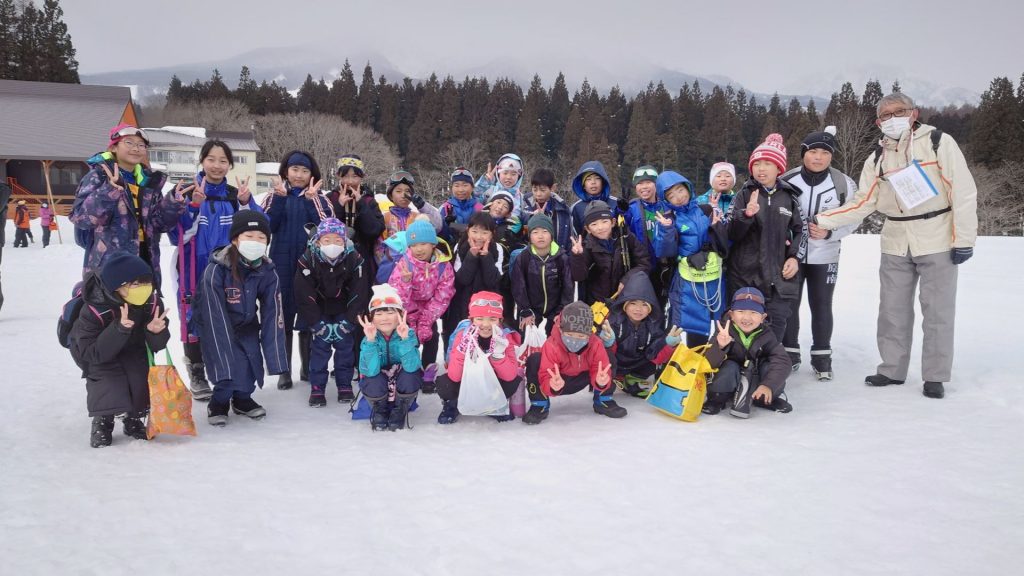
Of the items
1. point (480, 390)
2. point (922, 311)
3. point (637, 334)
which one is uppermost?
point (922, 311)

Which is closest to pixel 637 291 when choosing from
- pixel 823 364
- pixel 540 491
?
pixel 823 364

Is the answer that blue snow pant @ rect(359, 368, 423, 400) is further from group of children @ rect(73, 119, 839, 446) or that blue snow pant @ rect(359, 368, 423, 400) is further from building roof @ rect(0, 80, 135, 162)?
building roof @ rect(0, 80, 135, 162)

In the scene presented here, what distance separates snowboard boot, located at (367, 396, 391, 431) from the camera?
4.20 m

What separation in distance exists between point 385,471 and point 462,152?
49240mm

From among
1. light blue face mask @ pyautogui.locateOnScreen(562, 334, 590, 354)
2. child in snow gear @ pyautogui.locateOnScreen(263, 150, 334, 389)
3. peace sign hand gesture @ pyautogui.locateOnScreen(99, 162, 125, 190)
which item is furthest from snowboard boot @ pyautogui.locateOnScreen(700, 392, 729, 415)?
peace sign hand gesture @ pyautogui.locateOnScreen(99, 162, 125, 190)

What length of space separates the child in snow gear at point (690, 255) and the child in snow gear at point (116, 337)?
3910mm

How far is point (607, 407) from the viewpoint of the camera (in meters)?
4.50

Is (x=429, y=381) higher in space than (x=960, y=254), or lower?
lower

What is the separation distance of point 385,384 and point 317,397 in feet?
2.80

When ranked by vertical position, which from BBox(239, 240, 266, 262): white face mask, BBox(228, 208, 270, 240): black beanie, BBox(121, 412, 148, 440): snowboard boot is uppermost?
BBox(228, 208, 270, 240): black beanie

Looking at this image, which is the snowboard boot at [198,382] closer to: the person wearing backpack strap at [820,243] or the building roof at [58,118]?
the person wearing backpack strap at [820,243]

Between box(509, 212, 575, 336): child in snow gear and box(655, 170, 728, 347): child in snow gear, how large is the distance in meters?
0.89

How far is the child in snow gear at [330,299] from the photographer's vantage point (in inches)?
186

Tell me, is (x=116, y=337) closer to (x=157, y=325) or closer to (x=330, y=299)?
(x=157, y=325)
